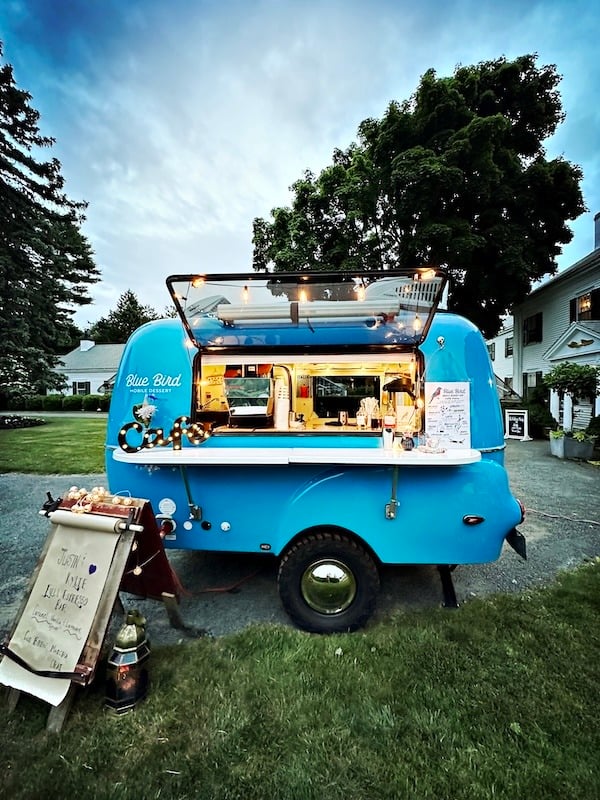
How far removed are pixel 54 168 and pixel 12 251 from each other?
15.2ft

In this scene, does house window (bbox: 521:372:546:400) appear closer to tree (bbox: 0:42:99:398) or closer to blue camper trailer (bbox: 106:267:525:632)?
blue camper trailer (bbox: 106:267:525:632)

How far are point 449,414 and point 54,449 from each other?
1250 cm

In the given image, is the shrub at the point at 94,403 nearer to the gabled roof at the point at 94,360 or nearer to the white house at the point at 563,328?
the gabled roof at the point at 94,360

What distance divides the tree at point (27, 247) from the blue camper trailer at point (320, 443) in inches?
711

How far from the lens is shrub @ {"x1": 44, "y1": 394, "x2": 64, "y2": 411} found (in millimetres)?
27766

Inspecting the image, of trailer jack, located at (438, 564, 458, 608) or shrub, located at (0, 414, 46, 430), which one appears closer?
trailer jack, located at (438, 564, 458, 608)

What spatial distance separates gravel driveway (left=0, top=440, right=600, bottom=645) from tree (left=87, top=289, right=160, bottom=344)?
44556 millimetres

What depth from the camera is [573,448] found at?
10062mm

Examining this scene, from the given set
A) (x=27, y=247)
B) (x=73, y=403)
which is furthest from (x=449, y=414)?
(x=73, y=403)

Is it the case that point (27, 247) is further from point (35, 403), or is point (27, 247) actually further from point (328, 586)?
point (328, 586)

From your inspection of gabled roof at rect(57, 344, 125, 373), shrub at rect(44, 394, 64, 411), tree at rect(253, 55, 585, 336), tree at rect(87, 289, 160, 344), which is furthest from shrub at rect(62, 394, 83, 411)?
tree at rect(87, 289, 160, 344)

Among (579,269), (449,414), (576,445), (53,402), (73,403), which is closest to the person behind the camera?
(449,414)

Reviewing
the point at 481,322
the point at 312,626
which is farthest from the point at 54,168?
the point at 312,626

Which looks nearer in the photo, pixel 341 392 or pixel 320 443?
pixel 320 443
